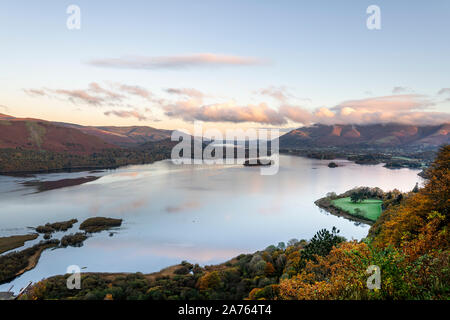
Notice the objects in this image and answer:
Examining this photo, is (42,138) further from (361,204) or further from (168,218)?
(361,204)

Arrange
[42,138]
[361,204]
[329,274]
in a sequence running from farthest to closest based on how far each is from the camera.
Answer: [42,138] < [361,204] < [329,274]

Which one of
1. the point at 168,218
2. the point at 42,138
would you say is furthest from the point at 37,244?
the point at 42,138

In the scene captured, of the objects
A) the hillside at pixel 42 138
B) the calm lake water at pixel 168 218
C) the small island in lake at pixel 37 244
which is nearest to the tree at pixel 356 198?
the calm lake water at pixel 168 218

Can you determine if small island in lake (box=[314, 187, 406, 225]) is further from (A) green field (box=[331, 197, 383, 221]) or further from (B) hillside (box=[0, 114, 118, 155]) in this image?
(B) hillside (box=[0, 114, 118, 155])

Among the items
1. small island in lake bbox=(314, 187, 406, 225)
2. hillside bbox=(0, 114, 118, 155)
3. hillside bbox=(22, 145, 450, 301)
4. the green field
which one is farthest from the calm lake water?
hillside bbox=(0, 114, 118, 155)
